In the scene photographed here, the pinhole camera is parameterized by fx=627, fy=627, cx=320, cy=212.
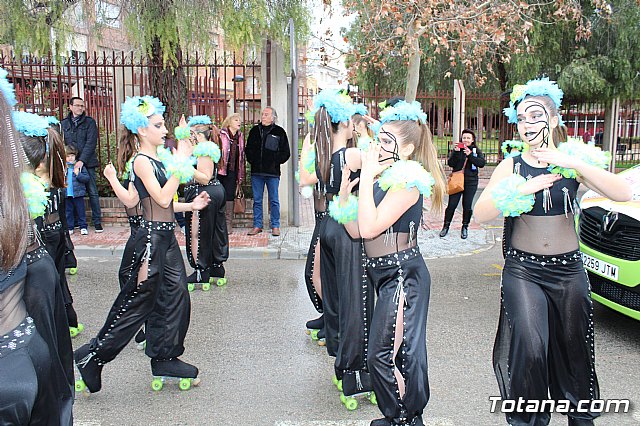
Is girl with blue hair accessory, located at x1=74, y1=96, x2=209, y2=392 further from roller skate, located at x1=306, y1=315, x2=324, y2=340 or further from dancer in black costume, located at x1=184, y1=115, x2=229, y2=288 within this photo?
dancer in black costume, located at x1=184, y1=115, x2=229, y2=288

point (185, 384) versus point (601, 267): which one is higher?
point (601, 267)

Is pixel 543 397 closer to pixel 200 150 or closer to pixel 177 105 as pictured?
pixel 200 150

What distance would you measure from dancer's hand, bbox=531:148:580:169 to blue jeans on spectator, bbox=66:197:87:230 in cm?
861

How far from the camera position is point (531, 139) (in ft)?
11.6

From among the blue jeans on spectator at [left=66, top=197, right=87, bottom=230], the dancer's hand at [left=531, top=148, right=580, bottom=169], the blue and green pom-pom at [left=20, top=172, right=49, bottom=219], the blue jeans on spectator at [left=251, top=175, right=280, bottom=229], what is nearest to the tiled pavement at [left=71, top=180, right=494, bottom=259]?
the blue jeans on spectator at [left=66, top=197, right=87, bottom=230]

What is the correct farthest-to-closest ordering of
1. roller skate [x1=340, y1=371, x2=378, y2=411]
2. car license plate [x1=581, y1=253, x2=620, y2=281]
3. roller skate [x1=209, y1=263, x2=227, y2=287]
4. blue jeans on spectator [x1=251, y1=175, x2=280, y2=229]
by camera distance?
1. blue jeans on spectator [x1=251, y1=175, x2=280, y2=229]
2. roller skate [x1=209, y1=263, x2=227, y2=287]
3. car license plate [x1=581, y1=253, x2=620, y2=281]
4. roller skate [x1=340, y1=371, x2=378, y2=411]

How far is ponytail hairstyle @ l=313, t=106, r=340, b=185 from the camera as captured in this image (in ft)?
15.6

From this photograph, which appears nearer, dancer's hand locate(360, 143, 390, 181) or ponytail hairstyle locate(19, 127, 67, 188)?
dancer's hand locate(360, 143, 390, 181)

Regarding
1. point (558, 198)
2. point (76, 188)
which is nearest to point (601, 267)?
point (558, 198)

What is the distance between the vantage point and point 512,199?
3400mm

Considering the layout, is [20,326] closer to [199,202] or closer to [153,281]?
[153,281]

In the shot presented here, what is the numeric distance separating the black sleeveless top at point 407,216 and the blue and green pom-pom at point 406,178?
9 cm

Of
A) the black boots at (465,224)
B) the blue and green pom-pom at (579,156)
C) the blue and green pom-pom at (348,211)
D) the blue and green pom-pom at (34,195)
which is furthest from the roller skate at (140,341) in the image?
the black boots at (465,224)

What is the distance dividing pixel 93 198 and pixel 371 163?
818 cm
